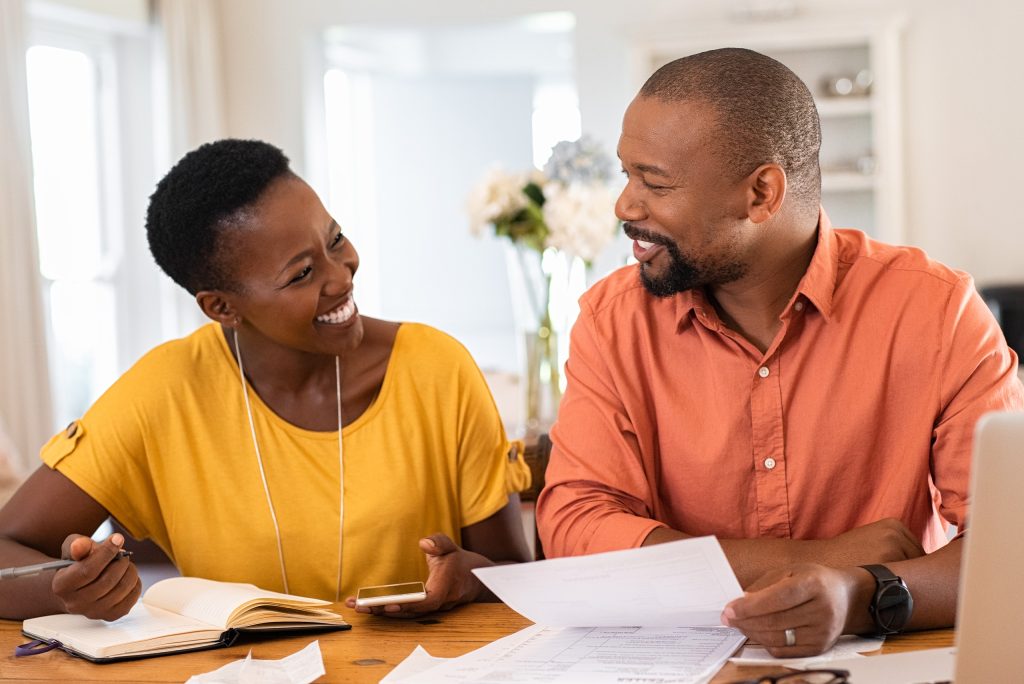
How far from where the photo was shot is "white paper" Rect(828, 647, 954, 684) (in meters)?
1.17

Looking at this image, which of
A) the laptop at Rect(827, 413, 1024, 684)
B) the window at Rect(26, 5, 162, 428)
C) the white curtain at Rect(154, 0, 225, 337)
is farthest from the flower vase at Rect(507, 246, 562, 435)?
the white curtain at Rect(154, 0, 225, 337)

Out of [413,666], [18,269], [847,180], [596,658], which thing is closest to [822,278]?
[596,658]

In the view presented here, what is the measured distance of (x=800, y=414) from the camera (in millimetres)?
1617

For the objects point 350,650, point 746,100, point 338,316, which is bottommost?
point 350,650

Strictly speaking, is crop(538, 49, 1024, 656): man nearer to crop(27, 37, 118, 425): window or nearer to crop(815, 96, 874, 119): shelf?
crop(27, 37, 118, 425): window

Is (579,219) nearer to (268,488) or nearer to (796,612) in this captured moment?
(268,488)

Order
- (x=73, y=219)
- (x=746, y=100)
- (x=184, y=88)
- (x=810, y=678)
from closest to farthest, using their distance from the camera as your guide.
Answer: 1. (x=810, y=678)
2. (x=746, y=100)
3. (x=73, y=219)
4. (x=184, y=88)

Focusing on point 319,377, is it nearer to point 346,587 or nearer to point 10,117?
point 346,587

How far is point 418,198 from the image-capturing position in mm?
7613

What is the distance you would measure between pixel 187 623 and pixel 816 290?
3.00 feet

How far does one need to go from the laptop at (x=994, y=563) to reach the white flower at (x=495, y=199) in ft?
7.98

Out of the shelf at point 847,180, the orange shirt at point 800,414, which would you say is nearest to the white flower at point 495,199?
the orange shirt at point 800,414

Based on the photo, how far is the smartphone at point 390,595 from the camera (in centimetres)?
149

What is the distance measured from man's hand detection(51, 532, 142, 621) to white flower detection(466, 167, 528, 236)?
6.42 feet
